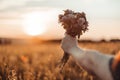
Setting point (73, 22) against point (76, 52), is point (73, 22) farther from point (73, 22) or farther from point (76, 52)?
point (76, 52)

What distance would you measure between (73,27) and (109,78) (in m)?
0.83

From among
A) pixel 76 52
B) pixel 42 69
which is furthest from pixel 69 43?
pixel 42 69

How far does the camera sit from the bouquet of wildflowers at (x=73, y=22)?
6.86 m

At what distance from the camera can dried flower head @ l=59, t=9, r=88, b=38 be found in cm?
686

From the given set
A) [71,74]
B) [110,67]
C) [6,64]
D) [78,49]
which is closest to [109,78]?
[110,67]

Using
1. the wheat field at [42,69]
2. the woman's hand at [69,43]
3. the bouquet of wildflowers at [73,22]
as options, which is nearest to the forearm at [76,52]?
the woman's hand at [69,43]

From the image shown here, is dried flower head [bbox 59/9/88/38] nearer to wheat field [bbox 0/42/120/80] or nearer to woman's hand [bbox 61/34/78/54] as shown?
woman's hand [bbox 61/34/78/54]

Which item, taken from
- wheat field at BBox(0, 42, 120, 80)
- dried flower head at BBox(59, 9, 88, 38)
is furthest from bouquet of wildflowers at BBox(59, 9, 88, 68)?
wheat field at BBox(0, 42, 120, 80)

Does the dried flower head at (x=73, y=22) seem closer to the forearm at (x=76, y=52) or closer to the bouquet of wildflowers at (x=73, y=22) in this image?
the bouquet of wildflowers at (x=73, y=22)

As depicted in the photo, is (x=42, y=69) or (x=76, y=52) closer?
(x=76, y=52)

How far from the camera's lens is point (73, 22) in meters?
6.86

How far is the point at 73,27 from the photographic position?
6867mm

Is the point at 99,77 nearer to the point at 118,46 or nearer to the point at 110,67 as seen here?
the point at 110,67

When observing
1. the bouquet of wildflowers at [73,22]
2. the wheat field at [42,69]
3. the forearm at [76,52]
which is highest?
the bouquet of wildflowers at [73,22]
